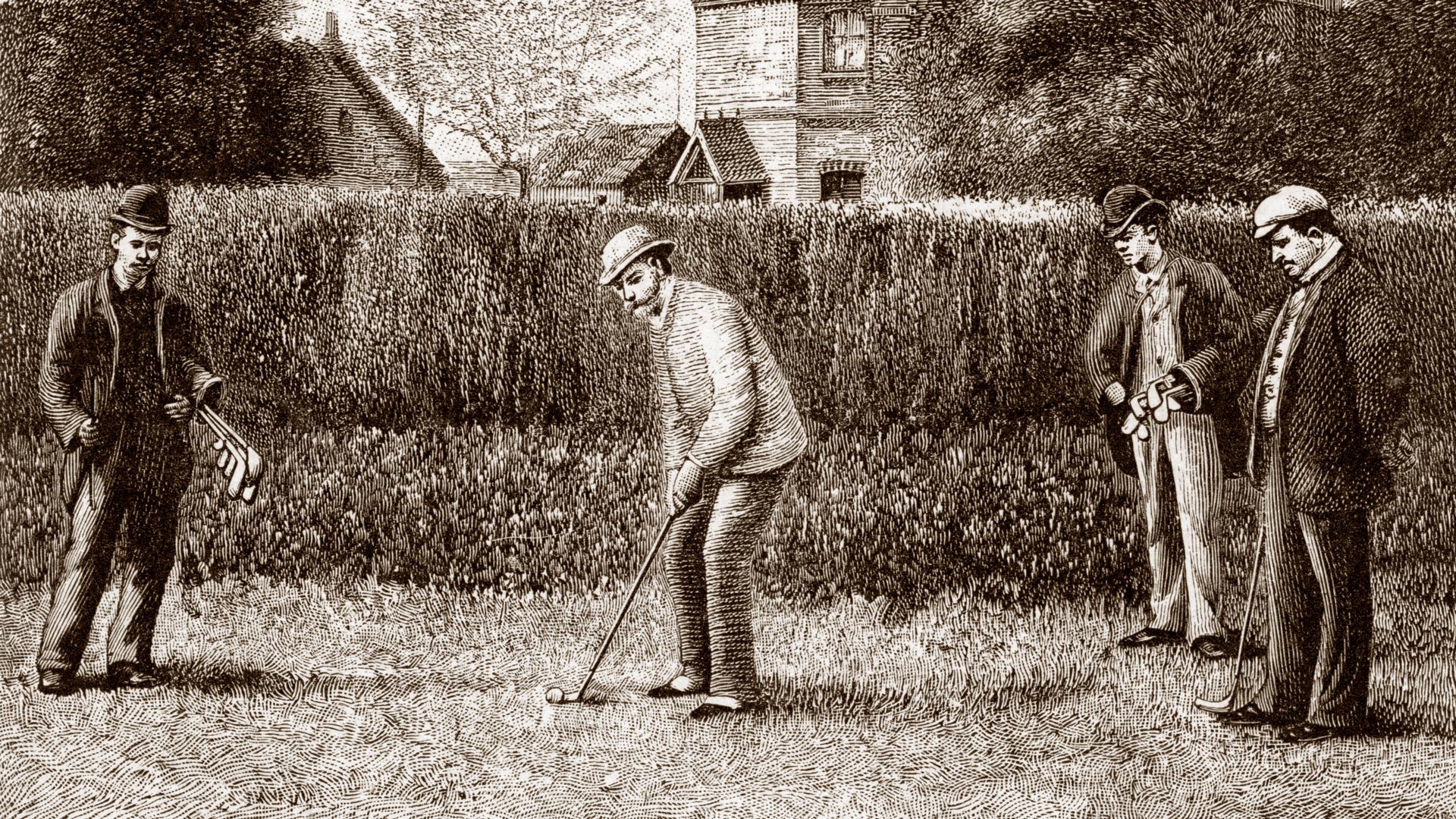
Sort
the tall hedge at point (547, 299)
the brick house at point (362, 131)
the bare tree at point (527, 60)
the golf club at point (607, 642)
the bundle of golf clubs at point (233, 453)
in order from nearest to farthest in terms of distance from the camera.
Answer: the golf club at point (607, 642), the bundle of golf clubs at point (233, 453), the bare tree at point (527, 60), the brick house at point (362, 131), the tall hedge at point (547, 299)

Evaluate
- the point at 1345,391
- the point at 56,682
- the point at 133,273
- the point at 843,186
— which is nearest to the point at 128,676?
the point at 56,682

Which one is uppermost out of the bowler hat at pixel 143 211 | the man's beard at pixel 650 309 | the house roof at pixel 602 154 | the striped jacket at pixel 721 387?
the house roof at pixel 602 154

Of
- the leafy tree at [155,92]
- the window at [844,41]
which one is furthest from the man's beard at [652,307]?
the leafy tree at [155,92]

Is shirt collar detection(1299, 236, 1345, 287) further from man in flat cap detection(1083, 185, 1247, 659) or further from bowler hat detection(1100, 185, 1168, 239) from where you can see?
bowler hat detection(1100, 185, 1168, 239)

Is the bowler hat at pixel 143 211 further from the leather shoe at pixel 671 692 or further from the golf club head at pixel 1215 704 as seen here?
the golf club head at pixel 1215 704

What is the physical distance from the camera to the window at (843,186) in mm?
6082

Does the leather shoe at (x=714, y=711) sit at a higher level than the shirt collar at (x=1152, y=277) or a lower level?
lower

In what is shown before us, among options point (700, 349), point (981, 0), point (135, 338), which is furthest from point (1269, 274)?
point (135, 338)

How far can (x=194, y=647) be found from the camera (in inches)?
227

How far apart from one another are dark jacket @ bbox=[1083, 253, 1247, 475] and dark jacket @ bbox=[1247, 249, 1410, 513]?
0.71m

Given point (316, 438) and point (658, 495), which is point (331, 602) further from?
point (658, 495)

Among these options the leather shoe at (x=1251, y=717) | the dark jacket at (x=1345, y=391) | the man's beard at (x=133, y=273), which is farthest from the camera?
the man's beard at (x=133, y=273)

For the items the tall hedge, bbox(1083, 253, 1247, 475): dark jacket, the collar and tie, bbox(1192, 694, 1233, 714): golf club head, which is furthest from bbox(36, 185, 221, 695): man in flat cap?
bbox(1192, 694, 1233, 714): golf club head

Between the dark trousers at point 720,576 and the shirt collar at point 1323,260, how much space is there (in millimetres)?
2213
